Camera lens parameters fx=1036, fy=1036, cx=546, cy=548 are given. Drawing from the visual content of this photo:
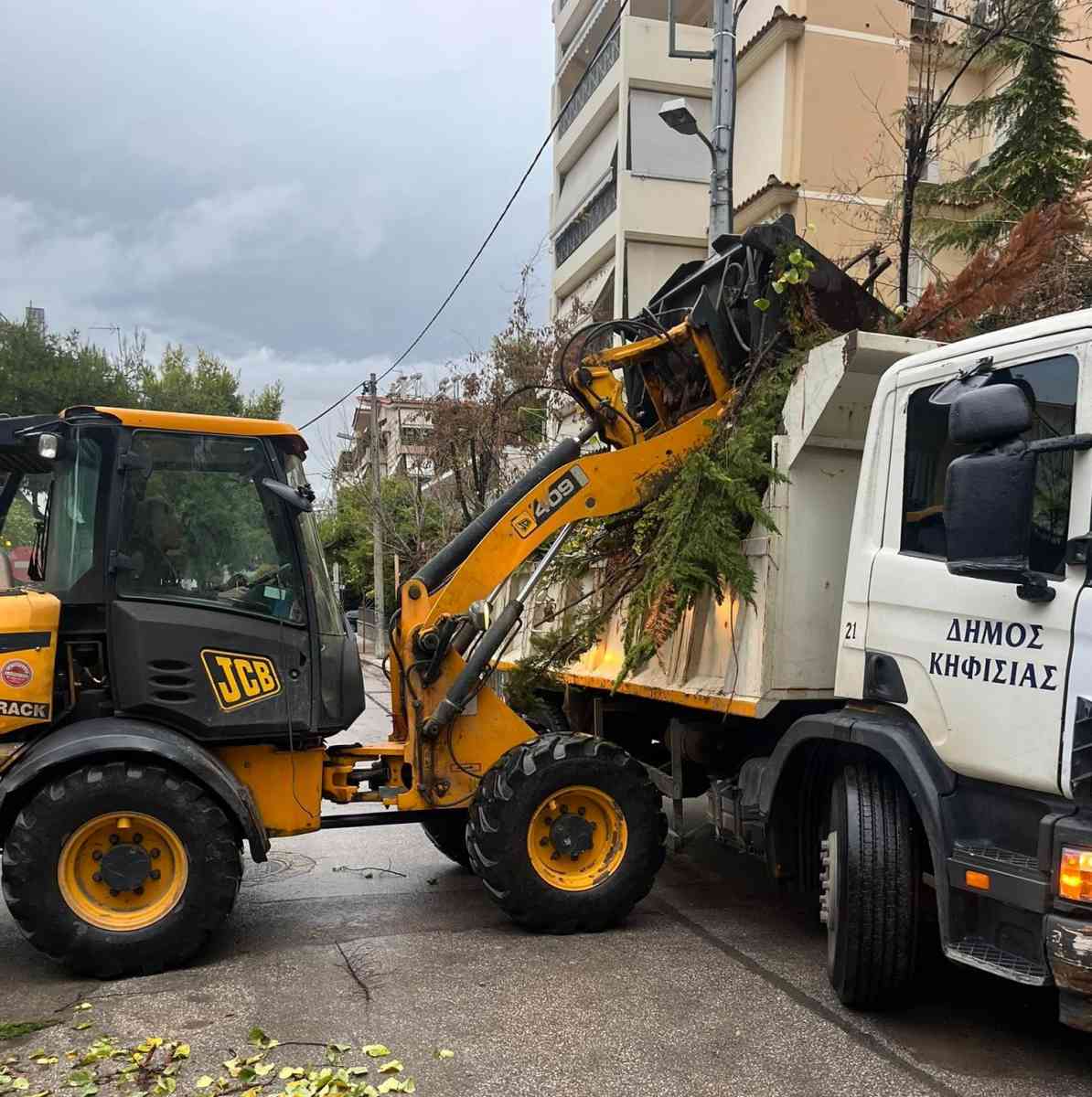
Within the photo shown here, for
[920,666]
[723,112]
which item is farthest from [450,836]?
[723,112]

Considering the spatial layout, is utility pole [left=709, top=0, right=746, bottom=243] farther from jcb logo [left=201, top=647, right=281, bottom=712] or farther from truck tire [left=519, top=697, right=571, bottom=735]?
jcb logo [left=201, top=647, right=281, bottom=712]

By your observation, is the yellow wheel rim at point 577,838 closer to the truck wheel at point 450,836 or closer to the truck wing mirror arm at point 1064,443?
the truck wheel at point 450,836

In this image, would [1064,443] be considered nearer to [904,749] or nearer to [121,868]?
[904,749]

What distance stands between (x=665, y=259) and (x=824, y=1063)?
65.7ft

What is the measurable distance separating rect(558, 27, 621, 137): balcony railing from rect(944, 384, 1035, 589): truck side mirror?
65.7ft

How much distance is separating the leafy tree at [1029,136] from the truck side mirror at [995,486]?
7138 millimetres

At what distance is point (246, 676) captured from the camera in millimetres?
5277

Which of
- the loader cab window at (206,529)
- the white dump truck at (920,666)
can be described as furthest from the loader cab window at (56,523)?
the white dump truck at (920,666)

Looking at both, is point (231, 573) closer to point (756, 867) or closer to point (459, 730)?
point (459, 730)

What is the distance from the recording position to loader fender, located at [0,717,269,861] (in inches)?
187

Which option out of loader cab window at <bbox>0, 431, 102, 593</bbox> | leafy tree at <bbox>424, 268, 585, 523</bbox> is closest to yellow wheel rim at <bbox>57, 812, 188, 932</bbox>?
loader cab window at <bbox>0, 431, 102, 593</bbox>

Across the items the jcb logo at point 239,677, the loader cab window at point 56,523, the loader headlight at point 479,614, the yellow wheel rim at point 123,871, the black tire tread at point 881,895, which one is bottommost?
the yellow wheel rim at point 123,871

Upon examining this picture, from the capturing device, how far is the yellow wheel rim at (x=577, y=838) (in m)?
5.44

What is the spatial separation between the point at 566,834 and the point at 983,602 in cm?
262
